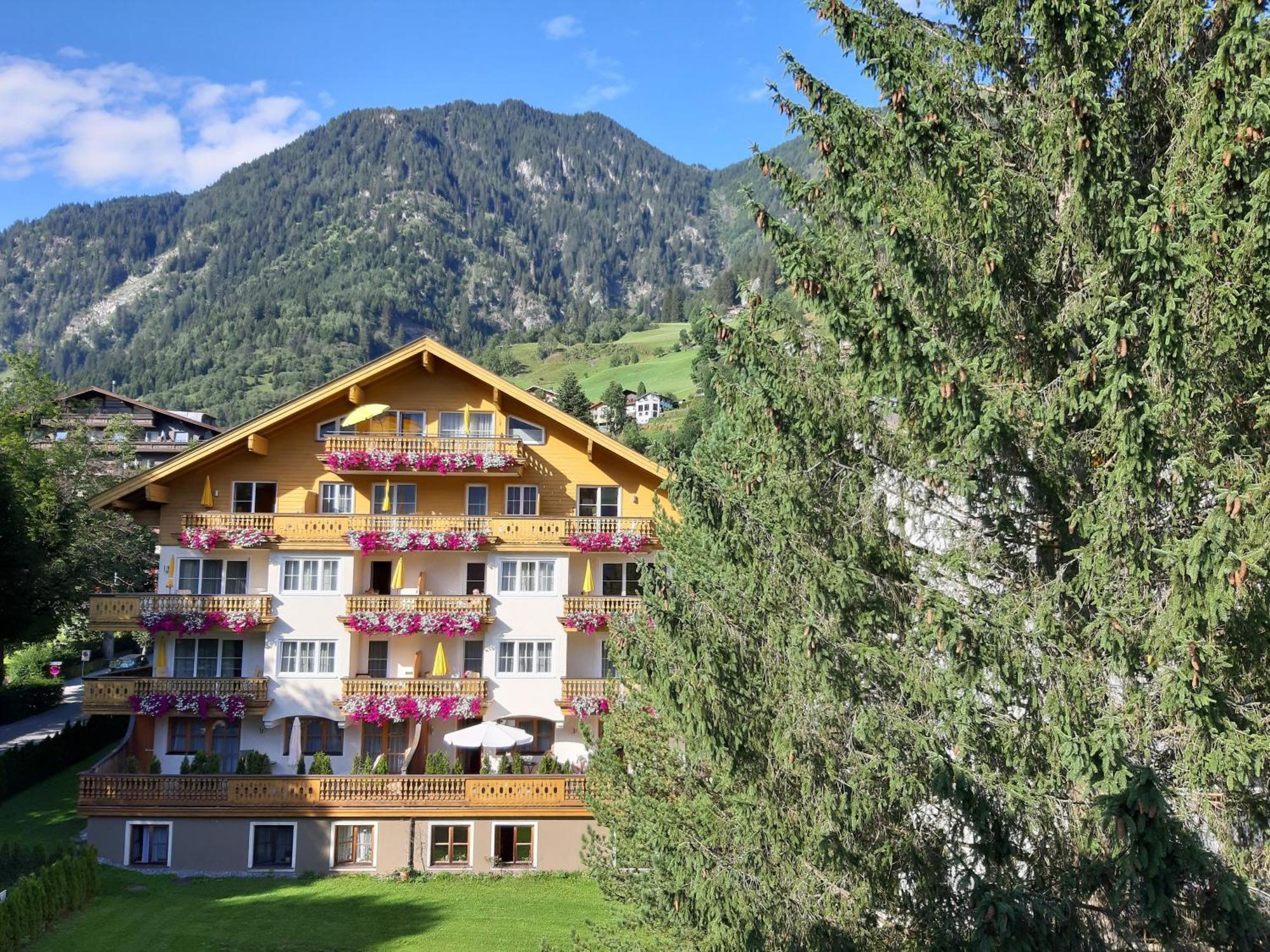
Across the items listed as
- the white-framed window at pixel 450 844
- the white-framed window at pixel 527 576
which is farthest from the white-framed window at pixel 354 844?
the white-framed window at pixel 527 576

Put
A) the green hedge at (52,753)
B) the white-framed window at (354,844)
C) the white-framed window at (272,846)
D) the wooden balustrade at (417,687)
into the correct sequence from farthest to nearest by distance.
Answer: the green hedge at (52,753)
the wooden balustrade at (417,687)
the white-framed window at (354,844)
the white-framed window at (272,846)

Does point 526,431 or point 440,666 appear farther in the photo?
point 526,431

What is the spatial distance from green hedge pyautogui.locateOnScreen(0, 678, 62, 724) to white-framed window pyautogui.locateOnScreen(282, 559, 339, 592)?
84.4 ft

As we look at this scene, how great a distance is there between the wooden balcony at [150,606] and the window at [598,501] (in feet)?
33.5

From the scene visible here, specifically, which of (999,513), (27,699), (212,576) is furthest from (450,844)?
(27,699)

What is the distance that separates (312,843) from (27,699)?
96.3 feet

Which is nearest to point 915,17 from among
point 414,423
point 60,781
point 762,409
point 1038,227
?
point 1038,227

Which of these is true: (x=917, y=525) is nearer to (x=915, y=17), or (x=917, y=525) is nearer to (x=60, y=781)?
(x=915, y=17)

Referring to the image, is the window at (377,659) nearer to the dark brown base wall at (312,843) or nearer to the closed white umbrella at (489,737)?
the closed white umbrella at (489,737)

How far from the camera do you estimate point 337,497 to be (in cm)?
3130

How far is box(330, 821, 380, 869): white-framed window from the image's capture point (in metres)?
27.4

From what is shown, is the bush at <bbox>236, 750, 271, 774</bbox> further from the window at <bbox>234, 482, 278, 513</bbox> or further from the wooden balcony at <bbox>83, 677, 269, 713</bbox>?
the window at <bbox>234, 482, 278, 513</bbox>

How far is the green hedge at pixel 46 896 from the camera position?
2020cm

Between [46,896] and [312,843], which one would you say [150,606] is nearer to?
[312,843]
